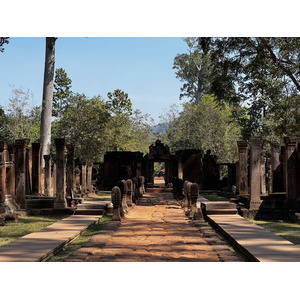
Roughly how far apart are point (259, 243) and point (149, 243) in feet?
7.51

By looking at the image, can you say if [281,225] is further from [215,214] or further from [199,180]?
[199,180]

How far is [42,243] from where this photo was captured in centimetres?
848

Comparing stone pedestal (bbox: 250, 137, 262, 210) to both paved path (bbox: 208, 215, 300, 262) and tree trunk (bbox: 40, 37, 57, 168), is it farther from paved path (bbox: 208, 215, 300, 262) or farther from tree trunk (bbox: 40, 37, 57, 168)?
tree trunk (bbox: 40, 37, 57, 168)

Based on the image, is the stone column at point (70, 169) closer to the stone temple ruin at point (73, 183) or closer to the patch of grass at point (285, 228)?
the stone temple ruin at point (73, 183)

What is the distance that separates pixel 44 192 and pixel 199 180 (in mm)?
12603

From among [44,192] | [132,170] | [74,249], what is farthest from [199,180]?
[74,249]

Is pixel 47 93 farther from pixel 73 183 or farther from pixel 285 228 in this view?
pixel 285 228

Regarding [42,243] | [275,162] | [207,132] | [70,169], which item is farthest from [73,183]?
[207,132]

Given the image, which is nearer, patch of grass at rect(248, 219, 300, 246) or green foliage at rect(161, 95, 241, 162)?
patch of grass at rect(248, 219, 300, 246)

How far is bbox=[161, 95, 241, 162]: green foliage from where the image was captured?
41.9m

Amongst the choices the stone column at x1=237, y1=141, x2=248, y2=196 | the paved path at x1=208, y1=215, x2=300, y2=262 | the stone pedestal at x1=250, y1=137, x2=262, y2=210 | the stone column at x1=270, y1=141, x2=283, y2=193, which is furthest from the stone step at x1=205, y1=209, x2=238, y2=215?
the stone column at x1=270, y1=141, x2=283, y2=193

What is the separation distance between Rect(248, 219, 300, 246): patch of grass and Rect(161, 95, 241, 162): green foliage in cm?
2856

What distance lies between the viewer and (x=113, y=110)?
4616 cm

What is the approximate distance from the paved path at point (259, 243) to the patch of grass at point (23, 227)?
4949 mm
